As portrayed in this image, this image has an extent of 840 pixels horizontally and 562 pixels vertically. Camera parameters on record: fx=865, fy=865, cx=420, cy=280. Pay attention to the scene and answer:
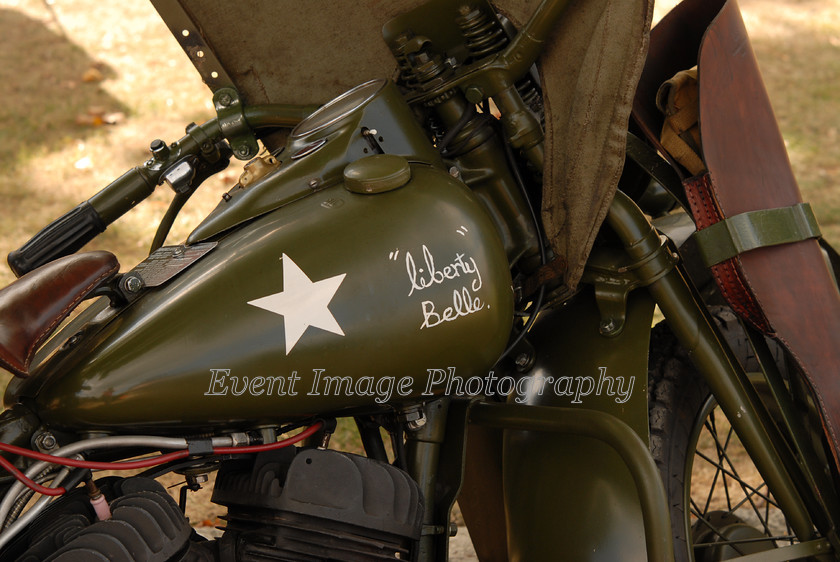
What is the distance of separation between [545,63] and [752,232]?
0.48 metres

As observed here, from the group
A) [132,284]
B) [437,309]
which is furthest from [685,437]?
[132,284]

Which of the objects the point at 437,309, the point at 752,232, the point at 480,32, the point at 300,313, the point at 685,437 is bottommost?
the point at 685,437

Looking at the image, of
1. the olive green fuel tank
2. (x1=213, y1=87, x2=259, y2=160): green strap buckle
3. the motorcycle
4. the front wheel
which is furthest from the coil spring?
the front wheel

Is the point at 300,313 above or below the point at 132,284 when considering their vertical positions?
below

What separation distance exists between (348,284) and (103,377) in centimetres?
38

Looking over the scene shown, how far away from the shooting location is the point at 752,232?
154cm

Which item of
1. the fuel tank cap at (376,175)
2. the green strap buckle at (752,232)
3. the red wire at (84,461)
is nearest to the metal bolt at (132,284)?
the red wire at (84,461)

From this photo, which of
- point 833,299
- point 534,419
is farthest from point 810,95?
point 534,419

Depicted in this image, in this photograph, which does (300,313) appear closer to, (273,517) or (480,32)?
(273,517)

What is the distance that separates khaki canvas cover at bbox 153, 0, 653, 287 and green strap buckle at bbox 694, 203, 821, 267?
229 mm

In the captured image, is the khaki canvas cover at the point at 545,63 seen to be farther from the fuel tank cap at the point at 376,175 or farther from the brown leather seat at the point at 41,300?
the brown leather seat at the point at 41,300

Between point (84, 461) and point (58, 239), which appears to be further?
point (58, 239)

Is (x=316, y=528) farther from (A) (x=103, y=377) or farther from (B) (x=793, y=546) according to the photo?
(B) (x=793, y=546)

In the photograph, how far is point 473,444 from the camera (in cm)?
181
